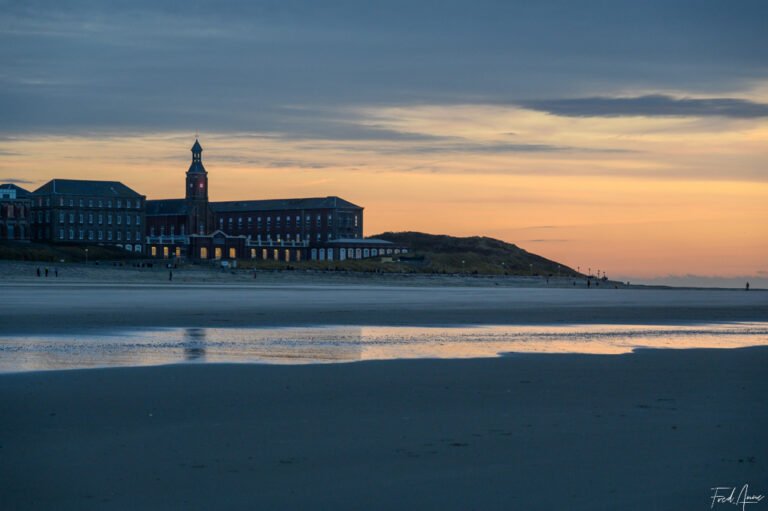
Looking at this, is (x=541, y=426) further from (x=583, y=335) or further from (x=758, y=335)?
(x=758, y=335)

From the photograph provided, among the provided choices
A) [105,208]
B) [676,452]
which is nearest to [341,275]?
[105,208]

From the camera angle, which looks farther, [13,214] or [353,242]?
[353,242]

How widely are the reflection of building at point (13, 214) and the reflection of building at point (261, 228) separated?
20.1m

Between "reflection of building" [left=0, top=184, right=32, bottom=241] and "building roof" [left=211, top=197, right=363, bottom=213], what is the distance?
1622 inches

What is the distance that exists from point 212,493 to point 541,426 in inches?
189

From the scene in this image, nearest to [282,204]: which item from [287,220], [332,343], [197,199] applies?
[287,220]

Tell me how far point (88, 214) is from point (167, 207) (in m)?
19.1

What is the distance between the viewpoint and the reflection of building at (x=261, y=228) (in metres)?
161

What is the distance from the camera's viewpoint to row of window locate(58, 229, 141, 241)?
161625 millimetres

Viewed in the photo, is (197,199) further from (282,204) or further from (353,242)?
(353,242)

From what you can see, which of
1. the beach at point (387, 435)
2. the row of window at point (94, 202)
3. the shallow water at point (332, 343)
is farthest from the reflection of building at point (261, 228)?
the beach at point (387, 435)

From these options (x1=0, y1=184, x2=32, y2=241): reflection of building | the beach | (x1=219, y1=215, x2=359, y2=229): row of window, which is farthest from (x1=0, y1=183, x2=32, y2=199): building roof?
the beach

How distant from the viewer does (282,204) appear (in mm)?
182500

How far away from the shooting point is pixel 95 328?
94.4 feet
